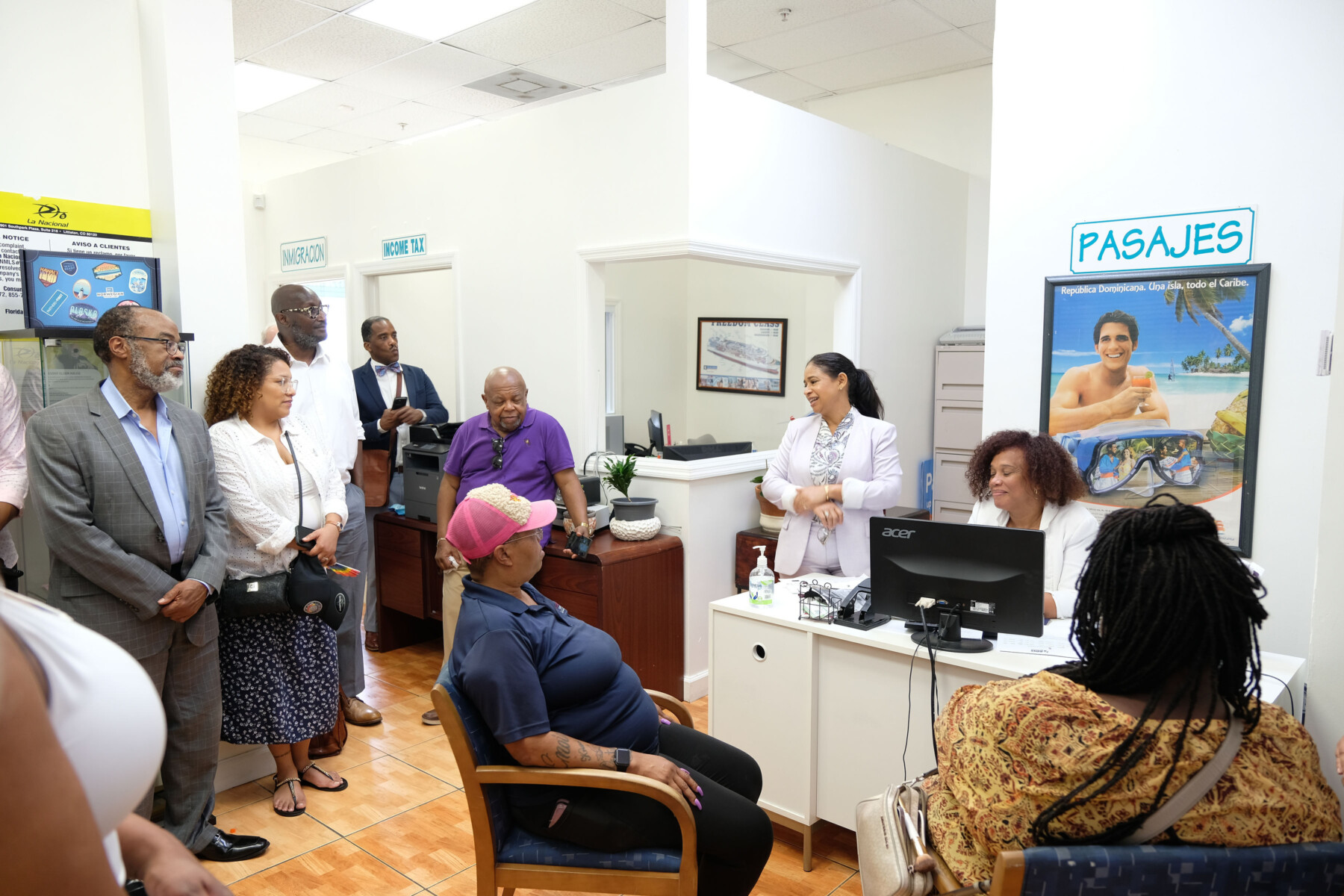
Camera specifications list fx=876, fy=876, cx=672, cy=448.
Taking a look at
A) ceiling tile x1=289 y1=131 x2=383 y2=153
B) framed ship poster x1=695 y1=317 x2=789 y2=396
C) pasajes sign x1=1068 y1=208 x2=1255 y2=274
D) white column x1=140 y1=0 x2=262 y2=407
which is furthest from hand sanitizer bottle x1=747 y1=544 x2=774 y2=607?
→ ceiling tile x1=289 y1=131 x2=383 y2=153

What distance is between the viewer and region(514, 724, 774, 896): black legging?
204 cm

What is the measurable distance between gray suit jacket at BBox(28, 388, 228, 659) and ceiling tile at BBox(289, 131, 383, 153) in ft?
19.4

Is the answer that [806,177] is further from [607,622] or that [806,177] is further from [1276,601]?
[1276,601]

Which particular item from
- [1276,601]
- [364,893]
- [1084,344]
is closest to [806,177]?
[1084,344]

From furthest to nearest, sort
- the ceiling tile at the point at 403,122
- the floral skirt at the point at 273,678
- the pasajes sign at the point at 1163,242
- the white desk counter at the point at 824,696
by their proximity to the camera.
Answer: the ceiling tile at the point at 403,122 → the floral skirt at the point at 273,678 → the pasajes sign at the point at 1163,242 → the white desk counter at the point at 824,696

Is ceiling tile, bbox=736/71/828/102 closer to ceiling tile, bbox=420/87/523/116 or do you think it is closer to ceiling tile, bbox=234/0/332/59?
ceiling tile, bbox=420/87/523/116

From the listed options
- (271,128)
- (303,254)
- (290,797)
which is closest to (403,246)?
(303,254)

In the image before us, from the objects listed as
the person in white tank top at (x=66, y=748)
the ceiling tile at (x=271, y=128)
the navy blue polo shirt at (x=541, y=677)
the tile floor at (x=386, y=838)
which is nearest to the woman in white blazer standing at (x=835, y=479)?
the tile floor at (x=386, y=838)

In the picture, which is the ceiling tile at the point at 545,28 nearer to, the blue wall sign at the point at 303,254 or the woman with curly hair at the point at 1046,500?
the blue wall sign at the point at 303,254

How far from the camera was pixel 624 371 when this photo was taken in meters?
8.07

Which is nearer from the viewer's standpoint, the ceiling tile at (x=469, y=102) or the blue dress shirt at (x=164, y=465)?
the blue dress shirt at (x=164, y=465)

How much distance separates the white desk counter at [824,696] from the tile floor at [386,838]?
14cm

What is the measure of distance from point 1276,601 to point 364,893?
124 inches

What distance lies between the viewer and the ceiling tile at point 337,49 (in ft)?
17.5
